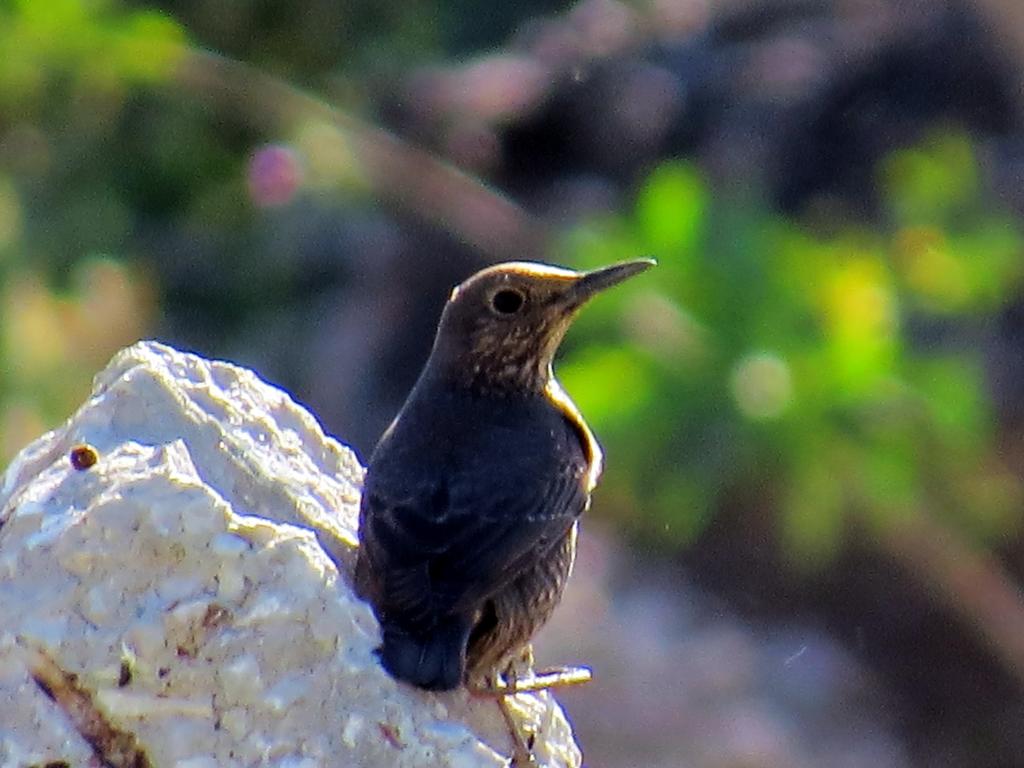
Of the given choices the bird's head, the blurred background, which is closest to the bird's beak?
the bird's head

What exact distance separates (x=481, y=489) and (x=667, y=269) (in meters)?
3.32

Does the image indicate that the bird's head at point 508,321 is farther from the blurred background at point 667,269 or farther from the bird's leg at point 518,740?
the blurred background at point 667,269

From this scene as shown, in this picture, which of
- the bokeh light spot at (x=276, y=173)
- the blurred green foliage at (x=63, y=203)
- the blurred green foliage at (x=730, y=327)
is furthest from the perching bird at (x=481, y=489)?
the bokeh light spot at (x=276, y=173)

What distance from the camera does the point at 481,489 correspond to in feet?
16.3

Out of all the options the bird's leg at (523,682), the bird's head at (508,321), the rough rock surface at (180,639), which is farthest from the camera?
the bird's head at (508,321)

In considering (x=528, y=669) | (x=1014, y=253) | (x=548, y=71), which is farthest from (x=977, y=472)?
(x=528, y=669)

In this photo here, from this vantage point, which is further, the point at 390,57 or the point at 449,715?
the point at 390,57

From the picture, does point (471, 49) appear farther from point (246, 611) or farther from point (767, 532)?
point (246, 611)

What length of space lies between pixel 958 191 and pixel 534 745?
5328mm

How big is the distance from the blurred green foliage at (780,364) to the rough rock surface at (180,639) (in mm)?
3772

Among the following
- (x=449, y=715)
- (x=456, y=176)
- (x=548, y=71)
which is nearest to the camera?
(x=449, y=715)

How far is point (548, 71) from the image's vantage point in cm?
1214

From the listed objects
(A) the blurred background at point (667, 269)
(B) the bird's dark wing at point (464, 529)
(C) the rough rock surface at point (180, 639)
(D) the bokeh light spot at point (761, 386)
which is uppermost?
(C) the rough rock surface at point (180, 639)

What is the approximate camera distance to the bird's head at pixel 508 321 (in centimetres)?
552
